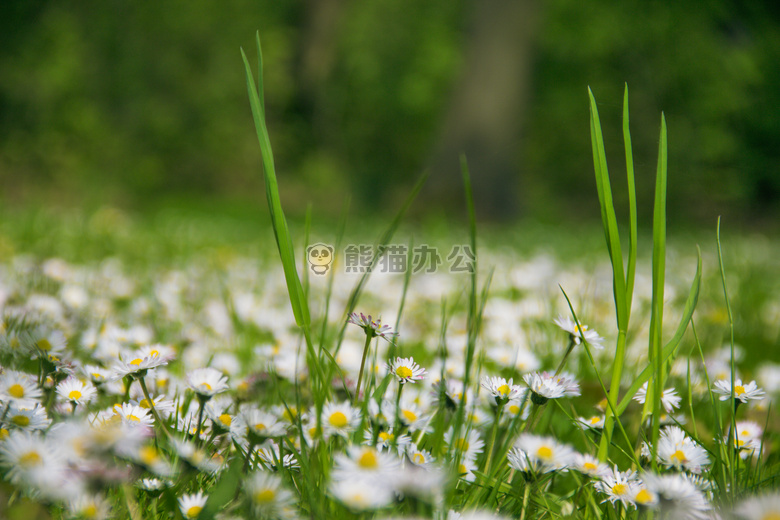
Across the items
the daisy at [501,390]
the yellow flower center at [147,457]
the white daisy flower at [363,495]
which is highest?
the daisy at [501,390]

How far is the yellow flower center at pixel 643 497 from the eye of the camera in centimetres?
83

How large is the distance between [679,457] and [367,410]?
48cm

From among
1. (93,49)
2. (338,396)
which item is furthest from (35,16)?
(338,396)

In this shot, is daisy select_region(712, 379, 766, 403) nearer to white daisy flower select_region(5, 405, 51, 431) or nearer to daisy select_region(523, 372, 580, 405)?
daisy select_region(523, 372, 580, 405)

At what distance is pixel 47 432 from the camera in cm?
88

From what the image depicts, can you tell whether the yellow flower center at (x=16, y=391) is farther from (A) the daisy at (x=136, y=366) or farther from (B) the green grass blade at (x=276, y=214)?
(B) the green grass blade at (x=276, y=214)

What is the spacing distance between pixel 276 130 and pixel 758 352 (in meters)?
17.6

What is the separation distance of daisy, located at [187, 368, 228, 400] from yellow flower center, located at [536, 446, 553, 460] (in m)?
0.52

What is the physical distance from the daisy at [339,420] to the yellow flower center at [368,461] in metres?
0.18

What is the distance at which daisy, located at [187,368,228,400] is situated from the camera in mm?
988

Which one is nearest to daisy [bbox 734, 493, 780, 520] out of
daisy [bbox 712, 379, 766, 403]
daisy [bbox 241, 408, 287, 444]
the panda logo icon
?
daisy [bbox 712, 379, 766, 403]

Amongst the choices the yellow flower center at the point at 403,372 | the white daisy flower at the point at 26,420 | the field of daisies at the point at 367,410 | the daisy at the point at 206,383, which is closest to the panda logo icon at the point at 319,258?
the field of daisies at the point at 367,410

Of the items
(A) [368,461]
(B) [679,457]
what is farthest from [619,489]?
(A) [368,461]

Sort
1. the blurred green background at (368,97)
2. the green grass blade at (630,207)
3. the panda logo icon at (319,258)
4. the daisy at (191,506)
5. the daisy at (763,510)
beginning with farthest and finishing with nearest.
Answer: the blurred green background at (368,97) < the panda logo icon at (319,258) < the green grass blade at (630,207) < the daisy at (191,506) < the daisy at (763,510)
